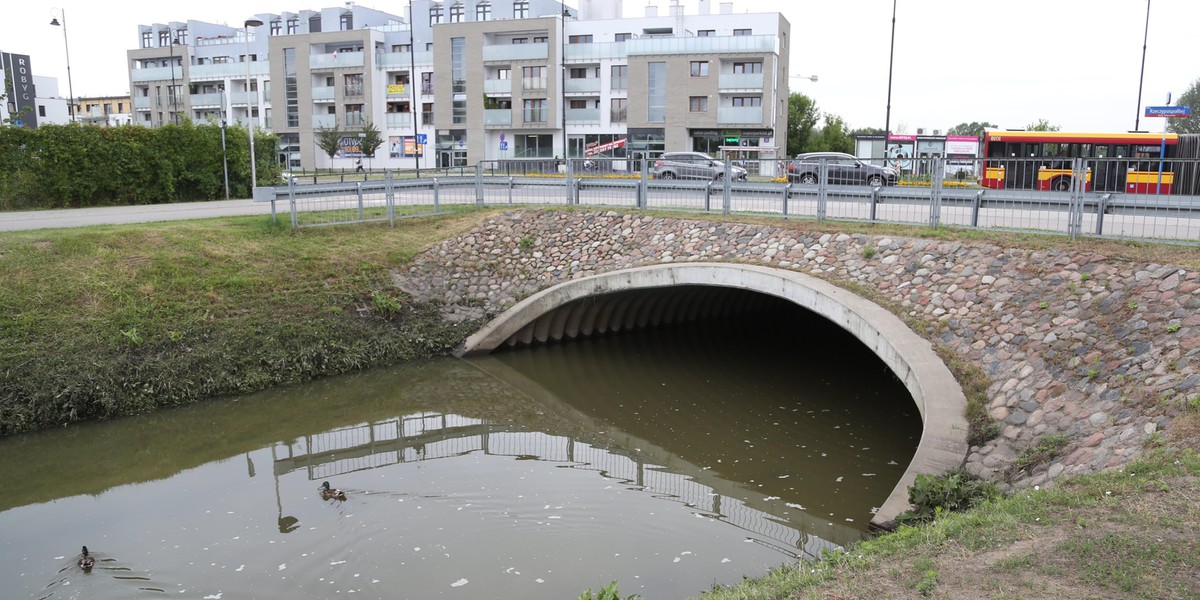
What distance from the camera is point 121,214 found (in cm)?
2098

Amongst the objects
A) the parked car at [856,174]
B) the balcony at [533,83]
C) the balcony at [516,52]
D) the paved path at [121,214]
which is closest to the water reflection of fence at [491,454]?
the parked car at [856,174]

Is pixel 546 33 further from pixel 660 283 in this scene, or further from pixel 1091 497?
pixel 1091 497

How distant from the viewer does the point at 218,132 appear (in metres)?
27.5

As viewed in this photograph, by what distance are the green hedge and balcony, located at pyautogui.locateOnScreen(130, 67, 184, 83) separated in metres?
54.7

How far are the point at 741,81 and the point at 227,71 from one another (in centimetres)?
4364

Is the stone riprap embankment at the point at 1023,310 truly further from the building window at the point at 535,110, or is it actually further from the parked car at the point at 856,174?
the building window at the point at 535,110

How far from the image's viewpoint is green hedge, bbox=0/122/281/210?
75.5 ft

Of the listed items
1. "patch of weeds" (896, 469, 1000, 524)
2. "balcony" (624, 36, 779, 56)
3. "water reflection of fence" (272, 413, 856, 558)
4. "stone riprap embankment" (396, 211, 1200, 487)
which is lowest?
"water reflection of fence" (272, 413, 856, 558)

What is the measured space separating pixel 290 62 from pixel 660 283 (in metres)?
59.0

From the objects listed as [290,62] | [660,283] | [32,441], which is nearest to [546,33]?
[290,62]

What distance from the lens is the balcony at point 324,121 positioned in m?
65.4

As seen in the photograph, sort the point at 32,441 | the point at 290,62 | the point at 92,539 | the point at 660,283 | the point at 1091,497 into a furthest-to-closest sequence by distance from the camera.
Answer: the point at 290,62, the point at 660,283, the point at 32,441, the point at 92,539, the point at 1091,497

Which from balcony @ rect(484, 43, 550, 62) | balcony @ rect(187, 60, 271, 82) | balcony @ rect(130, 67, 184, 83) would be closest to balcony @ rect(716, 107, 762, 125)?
balcony @ rect(484, 43, 550, 62)

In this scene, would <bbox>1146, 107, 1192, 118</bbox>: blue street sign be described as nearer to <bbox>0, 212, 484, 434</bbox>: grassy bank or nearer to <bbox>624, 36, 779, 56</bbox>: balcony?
<bbox>624, 36, 779, 56</bbox>: balcony
